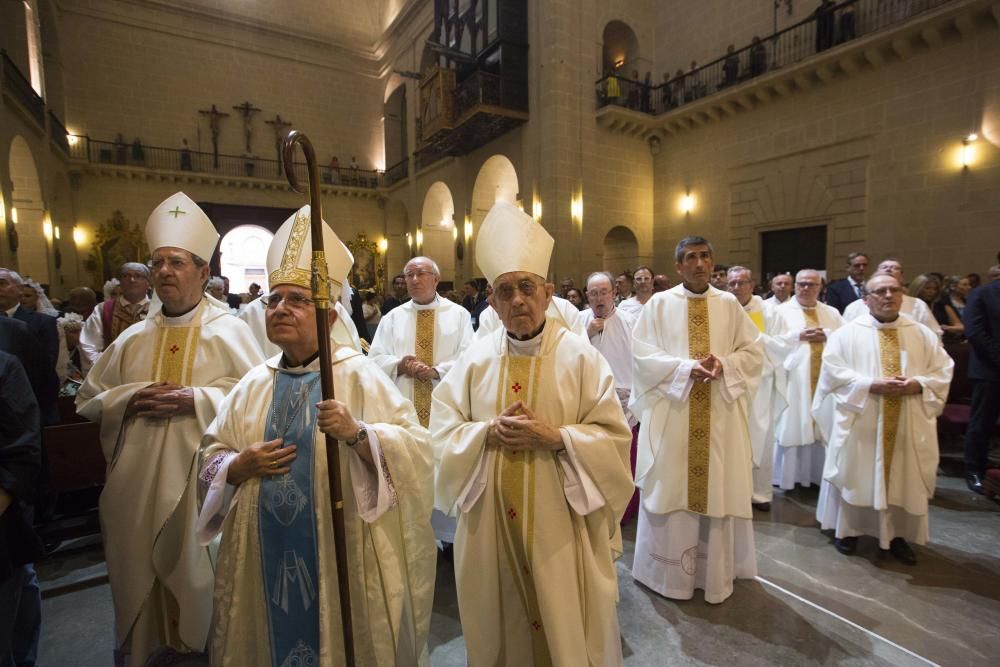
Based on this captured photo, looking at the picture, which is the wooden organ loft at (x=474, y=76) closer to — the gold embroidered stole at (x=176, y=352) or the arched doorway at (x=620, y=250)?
the arched doorway at (x=620, y=250)

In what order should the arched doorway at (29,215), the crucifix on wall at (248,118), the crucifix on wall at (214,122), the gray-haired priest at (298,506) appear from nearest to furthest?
the gray-haired priest at (298,506) → the arched doorway at (29,215) → the crucifix on wall at (214,122) → the crucifix on wall at (248,118)

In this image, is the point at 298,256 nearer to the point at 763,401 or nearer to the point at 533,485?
the point at 533,485

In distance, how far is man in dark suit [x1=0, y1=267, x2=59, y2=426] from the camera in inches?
124

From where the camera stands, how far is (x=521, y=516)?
6.59 ft

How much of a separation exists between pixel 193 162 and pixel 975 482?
23839mm

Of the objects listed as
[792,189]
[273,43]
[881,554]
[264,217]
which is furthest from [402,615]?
[273,43]

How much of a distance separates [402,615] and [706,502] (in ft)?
6.67

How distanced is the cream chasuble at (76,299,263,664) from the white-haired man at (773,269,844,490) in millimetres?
4883

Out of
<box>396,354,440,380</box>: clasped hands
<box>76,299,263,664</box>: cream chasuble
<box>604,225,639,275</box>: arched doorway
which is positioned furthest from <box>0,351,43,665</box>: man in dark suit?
<box>604,225,639,275</box>: arched doorway

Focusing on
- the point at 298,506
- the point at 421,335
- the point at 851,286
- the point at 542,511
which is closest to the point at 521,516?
the point at 542,511

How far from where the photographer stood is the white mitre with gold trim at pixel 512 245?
6.86 ft

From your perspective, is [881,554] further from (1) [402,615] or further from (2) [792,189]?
(2) [792,189]

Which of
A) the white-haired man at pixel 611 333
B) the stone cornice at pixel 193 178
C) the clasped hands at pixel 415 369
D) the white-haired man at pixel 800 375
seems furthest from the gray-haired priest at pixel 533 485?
the stone cornice at pixel 193 178

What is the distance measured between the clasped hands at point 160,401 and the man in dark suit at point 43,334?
3.84 feet
